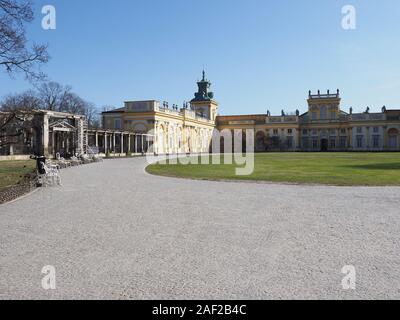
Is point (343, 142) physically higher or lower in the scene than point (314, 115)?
lower

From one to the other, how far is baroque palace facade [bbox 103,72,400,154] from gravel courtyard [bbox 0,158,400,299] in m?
54.0

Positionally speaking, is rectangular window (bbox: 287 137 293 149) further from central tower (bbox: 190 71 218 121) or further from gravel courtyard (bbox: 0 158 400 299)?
gravel courtyard (bbox: 0 158 400 299)

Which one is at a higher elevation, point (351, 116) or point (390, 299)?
point (351, 116)

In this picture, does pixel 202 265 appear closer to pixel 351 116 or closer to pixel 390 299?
pixel 390 299

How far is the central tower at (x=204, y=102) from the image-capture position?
80.8 m

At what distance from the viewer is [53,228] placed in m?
6.85

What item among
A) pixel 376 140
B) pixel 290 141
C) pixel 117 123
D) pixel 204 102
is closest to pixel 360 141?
pixel 376 140

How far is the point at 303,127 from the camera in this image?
Result: 78.9 metres

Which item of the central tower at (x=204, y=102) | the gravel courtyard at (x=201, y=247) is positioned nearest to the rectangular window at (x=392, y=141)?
the central tower at (x=204, y=102)

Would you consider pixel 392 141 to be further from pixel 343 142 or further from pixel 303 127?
pixel 303 127

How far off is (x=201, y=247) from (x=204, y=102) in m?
76.4

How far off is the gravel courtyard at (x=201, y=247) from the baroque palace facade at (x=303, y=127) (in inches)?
2126
